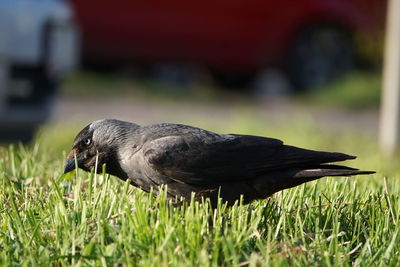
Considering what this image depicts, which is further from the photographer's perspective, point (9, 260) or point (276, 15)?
point (276, 15)

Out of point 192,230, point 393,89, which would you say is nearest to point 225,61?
point 393,89

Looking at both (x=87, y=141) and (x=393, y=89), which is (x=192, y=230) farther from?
(x=393, y=89)

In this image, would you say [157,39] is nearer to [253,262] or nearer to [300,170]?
[300,170]

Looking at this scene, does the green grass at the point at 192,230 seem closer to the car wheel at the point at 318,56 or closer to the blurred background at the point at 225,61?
the blurred background at the point at 225,61

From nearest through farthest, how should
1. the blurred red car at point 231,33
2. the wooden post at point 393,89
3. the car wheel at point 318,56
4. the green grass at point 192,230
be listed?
the green grass at point 192,230, the wooden post at point 393,89, the blurred red car at point 231,33, the car wheel at point 318,56

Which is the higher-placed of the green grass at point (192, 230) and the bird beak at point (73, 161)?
the bird beak at point (73, 161)

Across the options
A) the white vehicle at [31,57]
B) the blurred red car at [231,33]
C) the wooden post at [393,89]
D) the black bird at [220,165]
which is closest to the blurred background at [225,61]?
the blurred red car at [231,33]

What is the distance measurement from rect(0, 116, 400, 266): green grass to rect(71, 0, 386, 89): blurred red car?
27.3 feet

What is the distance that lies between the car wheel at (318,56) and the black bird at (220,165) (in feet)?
31.3

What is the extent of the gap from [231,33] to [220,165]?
911 centimetres

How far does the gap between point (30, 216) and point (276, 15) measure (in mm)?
9715

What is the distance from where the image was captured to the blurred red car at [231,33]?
1227cm

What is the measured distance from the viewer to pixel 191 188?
3750 mm

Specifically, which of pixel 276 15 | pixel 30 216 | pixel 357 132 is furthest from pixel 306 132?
pixel 30 216
